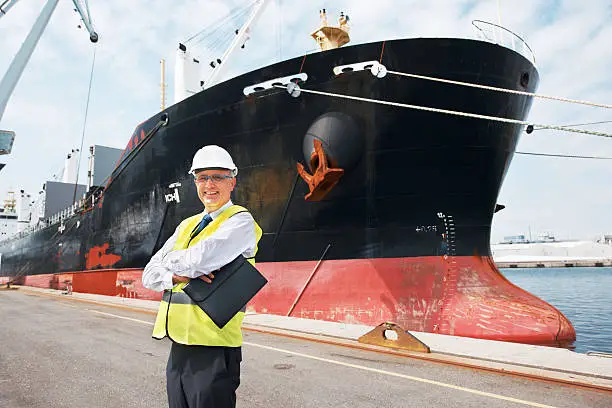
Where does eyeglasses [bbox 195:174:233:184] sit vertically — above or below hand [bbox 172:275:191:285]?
above

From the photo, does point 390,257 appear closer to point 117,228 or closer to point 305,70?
point 305,70

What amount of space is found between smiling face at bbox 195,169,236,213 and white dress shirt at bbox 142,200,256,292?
199 millimetres

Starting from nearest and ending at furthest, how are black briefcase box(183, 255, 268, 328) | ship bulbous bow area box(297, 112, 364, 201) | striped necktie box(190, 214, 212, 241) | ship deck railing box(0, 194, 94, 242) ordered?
1. black briefcase box(183, 255, 268, 328)
2. striped necktie box(190, 214, 212, 241)
3. ship bulbous bow area box(297, 112, 364, 201)
4. ship deck railing box(0, 194, 94, 242)

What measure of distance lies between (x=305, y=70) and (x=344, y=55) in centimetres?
97

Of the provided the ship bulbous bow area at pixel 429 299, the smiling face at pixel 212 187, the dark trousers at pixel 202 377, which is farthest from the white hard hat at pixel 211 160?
the ship bulbous bow area at pixel 429 299

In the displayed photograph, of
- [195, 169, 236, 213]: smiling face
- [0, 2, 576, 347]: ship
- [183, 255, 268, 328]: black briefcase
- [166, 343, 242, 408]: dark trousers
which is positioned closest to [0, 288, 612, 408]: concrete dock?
[0, 2, 576, 347]: ship

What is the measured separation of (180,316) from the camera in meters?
1.94

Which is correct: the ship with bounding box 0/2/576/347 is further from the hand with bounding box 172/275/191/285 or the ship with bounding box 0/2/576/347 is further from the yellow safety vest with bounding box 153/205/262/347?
the hand with bounding box 172/275/191/285

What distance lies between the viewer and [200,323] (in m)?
1.88

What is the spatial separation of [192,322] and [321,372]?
142 inches

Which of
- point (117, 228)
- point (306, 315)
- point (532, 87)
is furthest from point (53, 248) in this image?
point (532, 87)

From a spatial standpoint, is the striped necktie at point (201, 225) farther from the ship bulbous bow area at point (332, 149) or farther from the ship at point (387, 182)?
the ship bulbous bow area at point (332, 149)

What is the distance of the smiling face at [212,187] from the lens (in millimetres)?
2148

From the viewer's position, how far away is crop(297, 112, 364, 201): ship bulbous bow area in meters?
8.75
